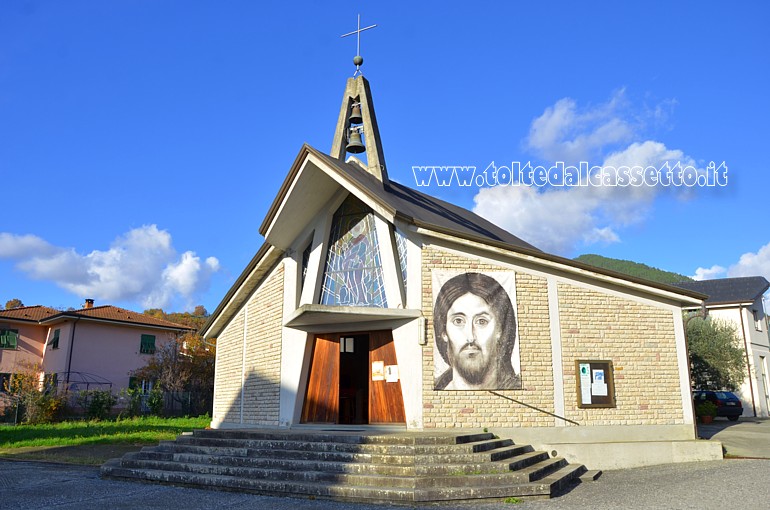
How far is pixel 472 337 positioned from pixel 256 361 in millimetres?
5851

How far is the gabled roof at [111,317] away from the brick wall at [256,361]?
48.0 ft

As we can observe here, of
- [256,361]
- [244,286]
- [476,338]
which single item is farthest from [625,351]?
[244,286]

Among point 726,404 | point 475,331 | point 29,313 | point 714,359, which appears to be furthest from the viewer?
point 29,313

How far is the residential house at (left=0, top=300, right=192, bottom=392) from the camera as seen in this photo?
2780 centimetres

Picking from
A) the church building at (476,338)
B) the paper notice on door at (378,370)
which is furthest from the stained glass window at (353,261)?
the paper notice on door at (378,370)

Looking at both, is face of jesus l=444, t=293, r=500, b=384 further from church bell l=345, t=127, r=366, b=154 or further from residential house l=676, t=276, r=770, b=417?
residential house l=676, t=276, r=770, b=417

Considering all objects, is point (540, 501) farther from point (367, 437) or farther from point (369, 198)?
point (369, 198)

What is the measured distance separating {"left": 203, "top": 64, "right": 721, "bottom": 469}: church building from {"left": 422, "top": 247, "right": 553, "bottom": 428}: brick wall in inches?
0.9

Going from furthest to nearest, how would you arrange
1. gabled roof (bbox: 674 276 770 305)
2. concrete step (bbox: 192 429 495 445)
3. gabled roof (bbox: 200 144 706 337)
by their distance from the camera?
gabled roof (bbox: 674 276 770 305), gabled roof (bbox: 200 144 706 337), concrete step (bbox: 192 429 495 445)

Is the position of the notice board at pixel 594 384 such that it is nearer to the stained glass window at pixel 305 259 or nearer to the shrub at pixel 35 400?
the stained glass window at pixel 305 259

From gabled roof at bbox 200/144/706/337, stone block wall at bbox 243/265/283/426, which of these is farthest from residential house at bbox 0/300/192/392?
gabled roof at bbox 200/144/706/337

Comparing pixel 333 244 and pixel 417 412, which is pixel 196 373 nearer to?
pixel 333 244

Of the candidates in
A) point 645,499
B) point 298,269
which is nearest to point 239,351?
point 298,269

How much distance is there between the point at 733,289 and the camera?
2997 centimetres
